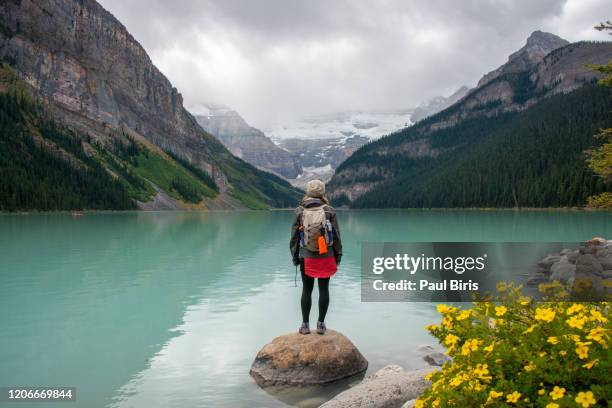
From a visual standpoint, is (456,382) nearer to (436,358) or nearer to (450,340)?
(450,340)

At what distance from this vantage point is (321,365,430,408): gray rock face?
396 inches

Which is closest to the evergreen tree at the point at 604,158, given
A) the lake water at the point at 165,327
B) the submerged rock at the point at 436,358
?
the lake water at the point at 165,327

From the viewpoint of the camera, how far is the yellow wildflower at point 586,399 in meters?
4.15

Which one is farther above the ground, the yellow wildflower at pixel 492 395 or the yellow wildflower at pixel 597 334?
the yellow wildflower at pixel 597 334

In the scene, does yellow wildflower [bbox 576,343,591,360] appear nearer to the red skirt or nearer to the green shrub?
the green shrub

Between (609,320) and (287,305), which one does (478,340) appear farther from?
(287,305)

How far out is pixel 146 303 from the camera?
24.4 metres

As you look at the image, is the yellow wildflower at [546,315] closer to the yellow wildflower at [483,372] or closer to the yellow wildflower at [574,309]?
the yellow wildflower at [574,309]

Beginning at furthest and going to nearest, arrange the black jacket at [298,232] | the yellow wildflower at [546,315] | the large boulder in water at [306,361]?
the large boulder in water at [306,361] → the black jacket at [298,232] → the yellow wildflower at [546,315]

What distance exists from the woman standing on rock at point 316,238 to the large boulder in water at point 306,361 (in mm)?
1554

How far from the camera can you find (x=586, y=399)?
4.21 m

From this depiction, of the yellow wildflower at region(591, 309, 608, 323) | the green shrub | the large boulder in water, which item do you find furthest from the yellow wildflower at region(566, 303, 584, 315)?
the large boulder in water

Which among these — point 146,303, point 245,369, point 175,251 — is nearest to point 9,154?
point 175,251

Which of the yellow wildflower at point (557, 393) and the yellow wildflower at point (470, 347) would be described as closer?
the yellow wildflower at point (557, 393)
